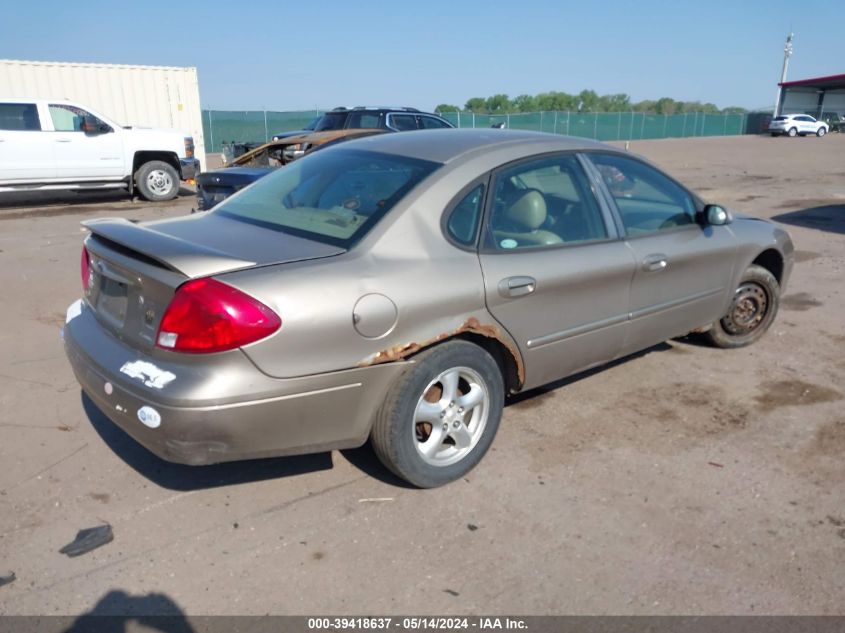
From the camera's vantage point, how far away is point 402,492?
10.9 feet

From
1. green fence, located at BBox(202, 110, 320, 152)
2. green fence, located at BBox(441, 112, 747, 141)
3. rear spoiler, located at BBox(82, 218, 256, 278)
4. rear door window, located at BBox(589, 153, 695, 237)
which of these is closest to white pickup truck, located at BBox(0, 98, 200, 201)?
rear spoiler, located at BBox(82, 218, 256, 278)

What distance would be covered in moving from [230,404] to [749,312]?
160 inches

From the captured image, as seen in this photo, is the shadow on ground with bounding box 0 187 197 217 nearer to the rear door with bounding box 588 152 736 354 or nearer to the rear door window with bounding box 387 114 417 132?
the rear door window with bounding box 387 114 417 132

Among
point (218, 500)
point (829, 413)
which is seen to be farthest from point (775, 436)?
point (218, 500)

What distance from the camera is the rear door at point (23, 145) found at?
38.9ft

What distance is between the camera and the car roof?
11.7 feet

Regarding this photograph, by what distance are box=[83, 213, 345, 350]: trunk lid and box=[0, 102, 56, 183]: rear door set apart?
33.7 ft

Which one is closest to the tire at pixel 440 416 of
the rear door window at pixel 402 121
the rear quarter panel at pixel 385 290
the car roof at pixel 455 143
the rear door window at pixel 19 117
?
the rear quarter panel at pixel 385 290

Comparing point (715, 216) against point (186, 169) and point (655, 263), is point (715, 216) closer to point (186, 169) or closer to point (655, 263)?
point (655, 263)

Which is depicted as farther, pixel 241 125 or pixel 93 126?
pixel 241 125

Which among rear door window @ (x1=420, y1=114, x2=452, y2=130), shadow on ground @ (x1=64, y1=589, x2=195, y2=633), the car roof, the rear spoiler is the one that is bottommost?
shadow on ground @ (x1=64, y1=589, x2=195, y2=633)

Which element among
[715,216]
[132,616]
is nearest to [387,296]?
[132,616]

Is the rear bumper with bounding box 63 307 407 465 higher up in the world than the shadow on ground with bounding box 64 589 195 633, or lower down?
higher up

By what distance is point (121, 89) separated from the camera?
15.8 metres
